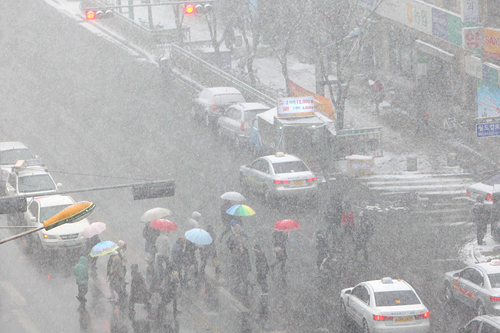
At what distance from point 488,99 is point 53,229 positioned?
64.3 ft

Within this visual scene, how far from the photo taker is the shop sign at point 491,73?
90.7 ft

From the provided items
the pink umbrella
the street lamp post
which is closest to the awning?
the pink umbrella

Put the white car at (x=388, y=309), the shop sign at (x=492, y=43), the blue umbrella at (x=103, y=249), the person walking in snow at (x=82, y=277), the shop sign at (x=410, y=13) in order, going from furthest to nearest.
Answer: the shop sign at (x=410, y=13), the shop sign at (x=492, y=43), the blue umbrella at (x=103, y=249), the person walking in snow at (x=82, y=277), the white car at (x=388, y=309)

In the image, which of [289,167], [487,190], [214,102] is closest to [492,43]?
[487,190]

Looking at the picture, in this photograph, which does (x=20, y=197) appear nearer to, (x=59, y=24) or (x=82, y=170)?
(x=82, y=170)

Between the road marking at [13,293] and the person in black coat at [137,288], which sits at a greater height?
the person in black coat at [137,288]

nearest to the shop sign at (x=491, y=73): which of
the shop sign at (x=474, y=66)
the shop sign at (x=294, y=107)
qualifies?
the shop sign at (x=474, y=66)

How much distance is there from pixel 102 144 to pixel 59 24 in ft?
68.2

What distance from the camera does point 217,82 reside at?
36.8 metres

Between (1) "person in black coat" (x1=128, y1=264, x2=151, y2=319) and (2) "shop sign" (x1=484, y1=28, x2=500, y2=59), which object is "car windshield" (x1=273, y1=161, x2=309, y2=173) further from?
(2) "shop sign" (x1=484, y1=28, x2=500, y2=59)

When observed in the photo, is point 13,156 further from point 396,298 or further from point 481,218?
point 396,298

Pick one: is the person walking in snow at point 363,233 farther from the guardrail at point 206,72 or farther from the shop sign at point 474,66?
the guardrail at point 206,72

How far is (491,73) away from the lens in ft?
92.4

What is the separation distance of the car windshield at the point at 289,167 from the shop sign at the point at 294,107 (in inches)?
133
